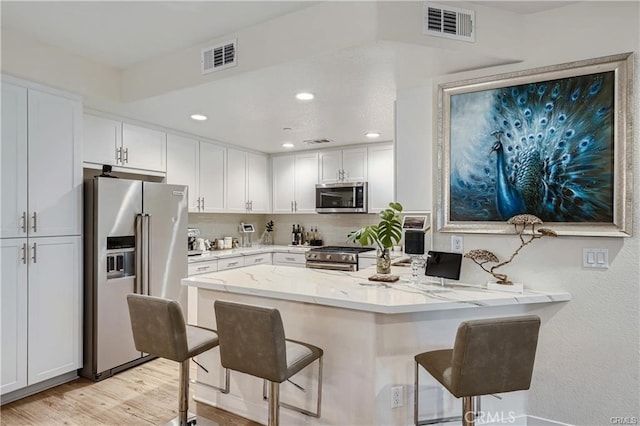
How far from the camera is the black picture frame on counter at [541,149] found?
1.99 m

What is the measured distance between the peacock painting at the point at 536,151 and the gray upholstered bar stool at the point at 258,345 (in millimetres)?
1429

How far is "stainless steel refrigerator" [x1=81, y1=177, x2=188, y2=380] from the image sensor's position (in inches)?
115

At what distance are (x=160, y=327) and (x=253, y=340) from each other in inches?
22.9

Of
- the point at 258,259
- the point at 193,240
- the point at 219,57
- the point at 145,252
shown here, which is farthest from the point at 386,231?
the point at 193,240

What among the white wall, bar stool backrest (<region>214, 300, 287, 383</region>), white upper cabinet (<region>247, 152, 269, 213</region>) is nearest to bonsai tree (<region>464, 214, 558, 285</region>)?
the white wall

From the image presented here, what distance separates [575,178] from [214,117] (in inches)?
118

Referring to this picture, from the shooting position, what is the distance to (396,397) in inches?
78.5

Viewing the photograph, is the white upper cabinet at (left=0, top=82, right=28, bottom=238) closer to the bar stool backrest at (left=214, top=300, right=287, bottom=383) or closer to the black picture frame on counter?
the bar stool backrest at (left=214, top=300, right=287, bottom=383)

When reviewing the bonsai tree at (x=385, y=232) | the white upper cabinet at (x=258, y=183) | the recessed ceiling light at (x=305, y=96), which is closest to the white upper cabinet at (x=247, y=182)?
the white upper cabinet at (x=258, y=183)

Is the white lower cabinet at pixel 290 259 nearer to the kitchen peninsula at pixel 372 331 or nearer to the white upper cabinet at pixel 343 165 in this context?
the white upper cabinet at pixel 343 165

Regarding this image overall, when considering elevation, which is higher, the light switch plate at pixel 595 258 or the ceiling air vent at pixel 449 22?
the ceiling air vent at pixel 449 22


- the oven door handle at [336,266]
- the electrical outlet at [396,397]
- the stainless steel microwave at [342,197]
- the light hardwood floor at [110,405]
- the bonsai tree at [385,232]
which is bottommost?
the light hardwood floor at [110,405]

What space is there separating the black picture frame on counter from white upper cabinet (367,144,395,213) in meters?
2.21

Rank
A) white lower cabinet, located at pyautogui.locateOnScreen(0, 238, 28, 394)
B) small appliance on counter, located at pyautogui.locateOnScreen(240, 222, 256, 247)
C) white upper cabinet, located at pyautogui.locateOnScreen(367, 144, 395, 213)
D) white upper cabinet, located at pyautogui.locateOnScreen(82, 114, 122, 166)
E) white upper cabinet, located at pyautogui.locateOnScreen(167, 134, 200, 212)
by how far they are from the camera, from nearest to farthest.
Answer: white lower cabinet, located at pyautogui.locateOnScreen(0, 238, 28, 394), white upper cabinet, located at pyautogui.locateOnScreen(82, 114, 122, 166), white upper cabinet, located at pyautogui.locateOnScreen(167, 134, 200, 212), white upper cabinet, located at pyautogui.locateOnScreen(367, 144, 395, 213), small appliance on counter, located at pyautogui.locateOnScreen(240, 222, 256, 247)
